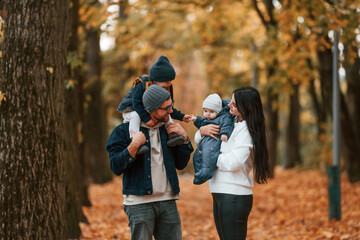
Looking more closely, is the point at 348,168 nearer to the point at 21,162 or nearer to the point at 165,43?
the point at 21,162

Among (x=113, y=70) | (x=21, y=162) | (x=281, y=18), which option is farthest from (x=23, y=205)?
(x=113, y=70)

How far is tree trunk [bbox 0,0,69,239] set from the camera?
4012 millimetres

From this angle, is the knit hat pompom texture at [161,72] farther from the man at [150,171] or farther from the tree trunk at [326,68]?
the tree trunk at [326,68]

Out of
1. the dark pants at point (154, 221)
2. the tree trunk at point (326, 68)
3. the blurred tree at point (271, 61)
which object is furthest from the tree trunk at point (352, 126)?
the dark pants at point (154, 221)

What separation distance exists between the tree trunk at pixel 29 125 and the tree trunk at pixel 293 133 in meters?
15.8

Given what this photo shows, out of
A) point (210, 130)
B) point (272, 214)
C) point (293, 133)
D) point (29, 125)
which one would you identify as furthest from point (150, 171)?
point (293, 133)

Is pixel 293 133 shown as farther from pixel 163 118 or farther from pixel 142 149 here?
pixel 142 149

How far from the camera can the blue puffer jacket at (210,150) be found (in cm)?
361

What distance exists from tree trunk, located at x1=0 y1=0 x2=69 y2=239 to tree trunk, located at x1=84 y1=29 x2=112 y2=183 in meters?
8.72

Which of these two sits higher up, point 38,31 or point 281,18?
point 281,18

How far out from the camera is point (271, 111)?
17.0 metres

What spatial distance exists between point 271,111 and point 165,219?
45.9 feet

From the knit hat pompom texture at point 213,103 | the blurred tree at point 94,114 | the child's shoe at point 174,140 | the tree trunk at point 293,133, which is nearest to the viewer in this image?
the child's shoe at point 174,140

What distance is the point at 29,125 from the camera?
4.10 metres
